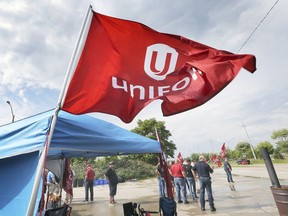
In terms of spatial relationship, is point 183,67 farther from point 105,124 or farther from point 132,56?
point 105,124

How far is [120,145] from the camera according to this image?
179 inches

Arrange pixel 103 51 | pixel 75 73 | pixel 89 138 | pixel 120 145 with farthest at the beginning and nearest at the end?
pixel 120 145, pixel 89 138, pixel 103 51, pixel 75 73

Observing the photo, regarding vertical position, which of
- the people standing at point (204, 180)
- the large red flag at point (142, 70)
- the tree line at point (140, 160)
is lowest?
the people standing at point (204, 180)

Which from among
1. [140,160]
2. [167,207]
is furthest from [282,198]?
[140,160]

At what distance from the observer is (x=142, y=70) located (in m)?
3.36

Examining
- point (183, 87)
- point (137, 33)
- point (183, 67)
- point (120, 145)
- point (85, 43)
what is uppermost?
point (137, 33)

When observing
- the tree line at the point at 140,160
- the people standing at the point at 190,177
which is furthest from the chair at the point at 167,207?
the tree line at the point at 140,160

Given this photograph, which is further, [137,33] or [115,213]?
[115,213]

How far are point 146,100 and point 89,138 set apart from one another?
143 cm

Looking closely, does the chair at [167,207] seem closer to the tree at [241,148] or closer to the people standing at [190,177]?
the people standing at [190,177]

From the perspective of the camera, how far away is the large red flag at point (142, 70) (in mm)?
3072

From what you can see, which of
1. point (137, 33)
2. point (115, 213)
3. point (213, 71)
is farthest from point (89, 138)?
point (115, 213)

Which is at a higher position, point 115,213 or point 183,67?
point 183,67

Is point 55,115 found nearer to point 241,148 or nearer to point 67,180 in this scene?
point 67,180
